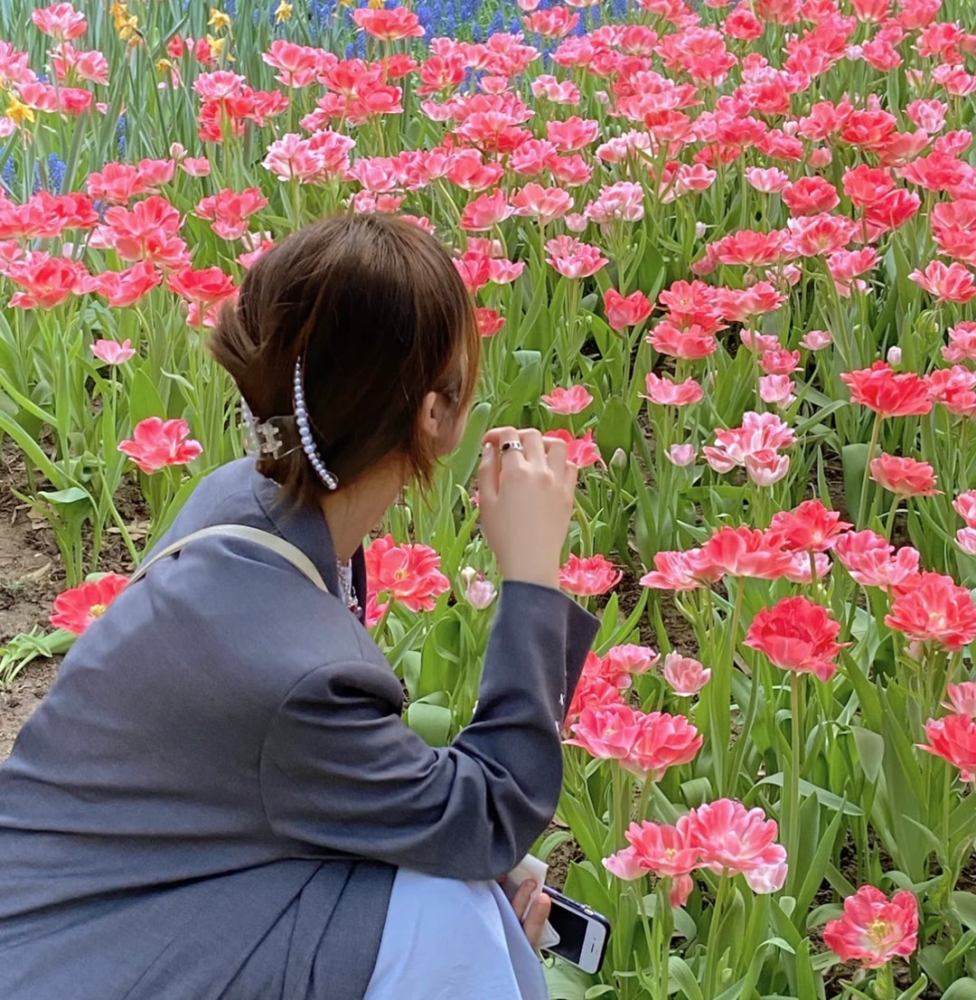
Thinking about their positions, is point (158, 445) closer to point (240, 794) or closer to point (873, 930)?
point (240, 794)

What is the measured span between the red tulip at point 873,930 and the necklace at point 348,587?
507 mm

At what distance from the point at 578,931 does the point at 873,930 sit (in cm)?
26

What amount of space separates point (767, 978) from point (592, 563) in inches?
18.5

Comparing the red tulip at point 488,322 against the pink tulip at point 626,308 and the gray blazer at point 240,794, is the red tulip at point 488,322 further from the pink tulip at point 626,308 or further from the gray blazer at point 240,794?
the gray blazer at point 240,794

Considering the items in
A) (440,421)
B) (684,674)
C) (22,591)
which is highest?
(440,421)

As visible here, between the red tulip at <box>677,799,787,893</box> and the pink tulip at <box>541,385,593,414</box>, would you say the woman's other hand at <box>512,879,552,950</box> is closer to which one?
the red tulip at <box>677,799,787,893</box>

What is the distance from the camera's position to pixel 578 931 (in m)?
1.35

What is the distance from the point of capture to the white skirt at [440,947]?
1.15 metres

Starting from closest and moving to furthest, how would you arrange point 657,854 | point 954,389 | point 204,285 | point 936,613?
point 657,854 → point 936,613 → point 954,389 → point 204,285

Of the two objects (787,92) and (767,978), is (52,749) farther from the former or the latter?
(787,92)

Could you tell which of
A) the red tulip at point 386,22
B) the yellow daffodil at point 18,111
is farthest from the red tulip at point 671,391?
the yellow daffodil at point 18,111

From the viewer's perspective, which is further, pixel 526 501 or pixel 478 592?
pixel 478 592

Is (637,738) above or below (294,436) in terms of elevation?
below

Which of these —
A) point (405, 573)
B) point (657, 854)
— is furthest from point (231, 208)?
point (657, 854)
